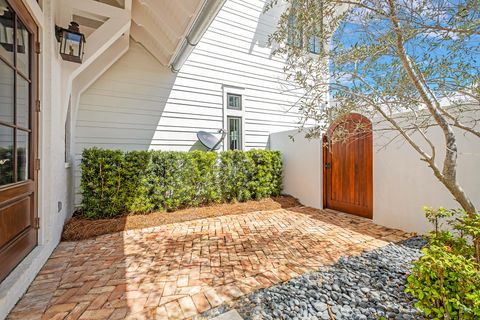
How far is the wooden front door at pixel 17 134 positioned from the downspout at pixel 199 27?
7.23 ft

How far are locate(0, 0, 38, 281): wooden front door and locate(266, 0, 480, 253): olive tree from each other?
113 inches

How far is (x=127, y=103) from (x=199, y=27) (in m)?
3.00

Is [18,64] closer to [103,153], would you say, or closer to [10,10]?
[10,10]

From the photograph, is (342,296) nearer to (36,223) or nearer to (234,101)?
(36,223)

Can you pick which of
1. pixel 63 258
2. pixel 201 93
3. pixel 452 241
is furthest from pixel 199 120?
pixel 452 241

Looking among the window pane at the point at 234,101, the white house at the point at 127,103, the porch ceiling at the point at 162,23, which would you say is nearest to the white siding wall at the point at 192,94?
the white house at the point at 127,103

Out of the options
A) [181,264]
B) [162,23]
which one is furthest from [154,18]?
[181,264]

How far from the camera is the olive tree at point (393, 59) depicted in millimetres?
2023

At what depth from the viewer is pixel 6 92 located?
7.23ft

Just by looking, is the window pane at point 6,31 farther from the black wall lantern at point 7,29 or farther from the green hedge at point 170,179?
the green hedge at point 170,179

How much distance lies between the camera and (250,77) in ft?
24.5

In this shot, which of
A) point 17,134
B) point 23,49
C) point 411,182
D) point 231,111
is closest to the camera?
point 17,134

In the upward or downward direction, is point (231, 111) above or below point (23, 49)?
above

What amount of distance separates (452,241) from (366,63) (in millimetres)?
2076
